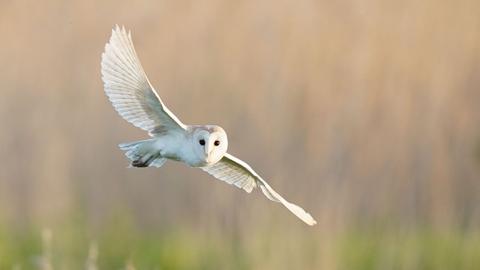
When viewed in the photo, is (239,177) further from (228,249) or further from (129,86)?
(228,249)

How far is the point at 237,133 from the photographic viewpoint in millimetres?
4273

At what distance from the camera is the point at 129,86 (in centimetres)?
191

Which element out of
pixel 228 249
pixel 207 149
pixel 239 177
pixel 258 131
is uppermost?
pixel 207 149

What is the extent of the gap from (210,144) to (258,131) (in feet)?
8.64

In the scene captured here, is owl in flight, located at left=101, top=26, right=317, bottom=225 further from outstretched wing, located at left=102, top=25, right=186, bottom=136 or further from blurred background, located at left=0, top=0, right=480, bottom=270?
blurred background, located at left=0, top=0, right=480, bottom=270

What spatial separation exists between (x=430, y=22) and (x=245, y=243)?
1286mm

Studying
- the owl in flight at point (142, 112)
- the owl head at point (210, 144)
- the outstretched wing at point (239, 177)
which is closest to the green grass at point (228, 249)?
the outstretched wing at point (239, 177)

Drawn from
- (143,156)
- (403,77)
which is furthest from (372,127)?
(143,156)

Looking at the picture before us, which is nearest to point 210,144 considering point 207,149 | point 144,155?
point 207,149

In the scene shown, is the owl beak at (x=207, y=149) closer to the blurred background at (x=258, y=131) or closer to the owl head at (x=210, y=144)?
the owl head at (x=210, y=144)

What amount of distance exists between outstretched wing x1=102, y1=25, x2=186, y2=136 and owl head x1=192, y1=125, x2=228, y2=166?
178 mm

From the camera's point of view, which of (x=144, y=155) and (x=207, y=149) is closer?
(x=207, y=149)

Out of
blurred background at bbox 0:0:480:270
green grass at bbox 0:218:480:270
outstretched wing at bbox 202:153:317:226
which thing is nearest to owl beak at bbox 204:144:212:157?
outstretched wing at bbox 202:153:317:226

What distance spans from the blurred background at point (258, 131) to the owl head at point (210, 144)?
244 cm
